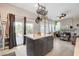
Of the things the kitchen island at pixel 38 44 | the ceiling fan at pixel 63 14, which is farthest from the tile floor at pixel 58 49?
the ceiling fan at pixel 63 14

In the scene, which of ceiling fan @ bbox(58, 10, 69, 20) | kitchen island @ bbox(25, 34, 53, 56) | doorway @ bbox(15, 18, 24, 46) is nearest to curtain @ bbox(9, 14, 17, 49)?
doorway @ bbox(15, 18, 24, 46)

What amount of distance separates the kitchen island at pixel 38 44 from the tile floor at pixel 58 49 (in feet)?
0.27

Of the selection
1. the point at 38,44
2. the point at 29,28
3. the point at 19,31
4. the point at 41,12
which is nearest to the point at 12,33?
the point at 19,31

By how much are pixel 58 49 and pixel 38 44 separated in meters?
0.42

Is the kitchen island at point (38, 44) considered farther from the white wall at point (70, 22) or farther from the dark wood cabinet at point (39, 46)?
the white wall at point (70, 22)

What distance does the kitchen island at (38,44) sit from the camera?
1988 millimetres

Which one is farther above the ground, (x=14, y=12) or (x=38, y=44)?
(x=14, y=12)

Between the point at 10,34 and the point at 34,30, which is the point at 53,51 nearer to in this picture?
the point at 34,30

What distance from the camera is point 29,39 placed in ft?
6.52

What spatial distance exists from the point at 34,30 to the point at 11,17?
518 mm

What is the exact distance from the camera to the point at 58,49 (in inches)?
78.6

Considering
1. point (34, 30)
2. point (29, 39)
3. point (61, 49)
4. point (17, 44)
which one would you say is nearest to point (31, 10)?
point (34, 30)

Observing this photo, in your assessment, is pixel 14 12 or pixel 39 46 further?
pixel 39 46

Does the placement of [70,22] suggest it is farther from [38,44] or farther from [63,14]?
[38,44]
